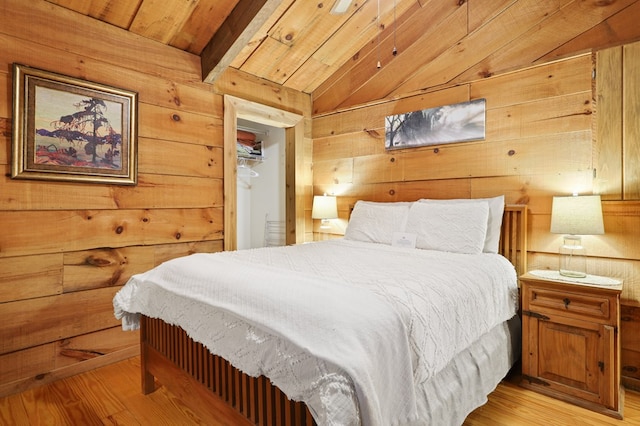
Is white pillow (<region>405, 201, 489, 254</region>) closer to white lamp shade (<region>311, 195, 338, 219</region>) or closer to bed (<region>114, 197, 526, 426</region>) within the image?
bed (<region>114, 197, 526, 426</region>)

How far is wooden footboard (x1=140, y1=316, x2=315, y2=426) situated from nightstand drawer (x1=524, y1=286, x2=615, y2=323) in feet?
5.14

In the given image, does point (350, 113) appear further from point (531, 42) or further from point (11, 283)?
point (11, 283)

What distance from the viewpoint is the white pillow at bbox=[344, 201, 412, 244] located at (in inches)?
104

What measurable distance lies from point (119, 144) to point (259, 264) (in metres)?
1.47

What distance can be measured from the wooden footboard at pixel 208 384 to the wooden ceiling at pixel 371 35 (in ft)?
6.64

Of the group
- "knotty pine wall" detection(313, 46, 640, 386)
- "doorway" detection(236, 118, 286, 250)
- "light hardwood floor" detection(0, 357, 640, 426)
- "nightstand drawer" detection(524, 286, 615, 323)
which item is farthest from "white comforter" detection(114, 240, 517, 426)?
"doorway" detection(236, 118, 286, 250)

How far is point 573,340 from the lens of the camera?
1827mm

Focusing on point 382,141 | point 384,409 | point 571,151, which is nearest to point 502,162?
point 571,151

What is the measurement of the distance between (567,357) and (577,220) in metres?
0.75

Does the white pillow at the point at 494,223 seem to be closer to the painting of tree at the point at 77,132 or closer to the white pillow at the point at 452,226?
the white pillow at the point at 452,226

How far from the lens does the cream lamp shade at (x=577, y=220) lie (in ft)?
6.09

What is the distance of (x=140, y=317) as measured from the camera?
195cm

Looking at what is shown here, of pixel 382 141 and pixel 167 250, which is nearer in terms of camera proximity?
pixel 167 250

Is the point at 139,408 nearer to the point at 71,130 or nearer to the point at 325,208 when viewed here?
the point at 71,130
